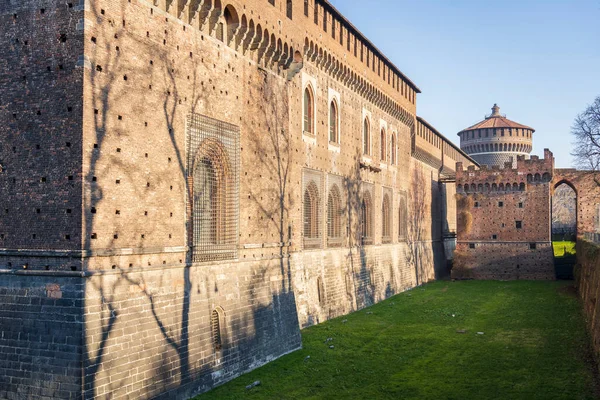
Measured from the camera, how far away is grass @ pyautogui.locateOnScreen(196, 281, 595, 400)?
11.5 metres

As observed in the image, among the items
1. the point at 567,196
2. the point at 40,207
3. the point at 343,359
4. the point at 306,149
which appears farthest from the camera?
the point at 567,196

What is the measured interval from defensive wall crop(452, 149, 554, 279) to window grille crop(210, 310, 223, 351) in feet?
76.6

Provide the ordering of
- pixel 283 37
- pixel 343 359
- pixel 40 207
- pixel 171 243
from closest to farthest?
pixel 40 207, pixel 171 243, pixel 343 359, pixel 283 37

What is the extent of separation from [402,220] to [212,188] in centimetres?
1751

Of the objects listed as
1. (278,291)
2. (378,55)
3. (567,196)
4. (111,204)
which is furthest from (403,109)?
(567,196)

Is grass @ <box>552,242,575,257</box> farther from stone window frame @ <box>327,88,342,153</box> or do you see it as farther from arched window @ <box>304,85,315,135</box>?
arched window @ <box>304,85,315,135</box>

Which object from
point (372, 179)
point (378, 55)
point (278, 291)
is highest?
point (378, 55)

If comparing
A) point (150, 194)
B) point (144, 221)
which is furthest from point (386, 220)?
point (144, 221)

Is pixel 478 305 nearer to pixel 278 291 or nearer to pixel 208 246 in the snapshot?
pixel 278 291

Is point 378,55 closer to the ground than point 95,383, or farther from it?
farther from it

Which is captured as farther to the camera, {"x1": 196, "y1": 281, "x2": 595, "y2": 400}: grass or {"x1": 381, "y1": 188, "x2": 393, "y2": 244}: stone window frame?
{"x1": 381, "y1": 188, "x2": 393, "y2": 244}: stone window frame

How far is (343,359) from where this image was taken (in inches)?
554

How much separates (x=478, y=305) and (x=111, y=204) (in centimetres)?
1696

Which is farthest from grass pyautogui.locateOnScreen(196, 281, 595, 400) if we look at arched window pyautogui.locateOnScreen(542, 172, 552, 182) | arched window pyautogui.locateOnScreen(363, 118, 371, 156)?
arched window pyautogui.locateOnScreen(542, 172, 552, 182)
